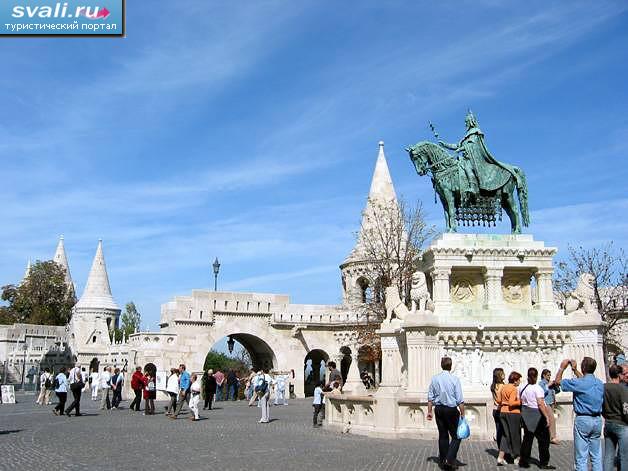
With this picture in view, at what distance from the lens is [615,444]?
5973 millimetres

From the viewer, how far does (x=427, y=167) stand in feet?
43.9

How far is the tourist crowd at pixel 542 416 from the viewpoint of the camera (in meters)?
5.98

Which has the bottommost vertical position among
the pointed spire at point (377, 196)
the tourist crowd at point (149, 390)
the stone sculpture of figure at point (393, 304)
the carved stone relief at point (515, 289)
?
the tourist crowd at point (149, 390)

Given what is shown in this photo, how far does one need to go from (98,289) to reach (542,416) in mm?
51318

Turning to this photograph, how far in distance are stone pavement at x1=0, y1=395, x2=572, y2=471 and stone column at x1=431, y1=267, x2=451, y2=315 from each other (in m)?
2.96

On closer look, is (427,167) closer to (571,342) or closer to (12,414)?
(571,342)

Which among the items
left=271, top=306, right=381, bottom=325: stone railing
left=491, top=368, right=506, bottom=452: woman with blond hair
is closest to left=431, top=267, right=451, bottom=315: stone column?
left=491, top=368, right=506, bottom=452: woman with blond hair

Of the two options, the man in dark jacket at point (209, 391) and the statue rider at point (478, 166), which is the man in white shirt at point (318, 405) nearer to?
the statue rider at point (478, 166)

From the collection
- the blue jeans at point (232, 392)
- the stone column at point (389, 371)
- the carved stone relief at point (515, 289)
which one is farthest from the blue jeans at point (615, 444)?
the blue jeans at point (232, 392)

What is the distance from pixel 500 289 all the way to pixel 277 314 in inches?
877

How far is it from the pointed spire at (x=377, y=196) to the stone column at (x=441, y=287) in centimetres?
1952

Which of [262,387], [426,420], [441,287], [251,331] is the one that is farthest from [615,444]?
[251,331]

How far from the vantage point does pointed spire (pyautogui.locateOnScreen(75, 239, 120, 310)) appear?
176ft

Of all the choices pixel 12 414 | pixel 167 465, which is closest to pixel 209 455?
pixel 167 465
